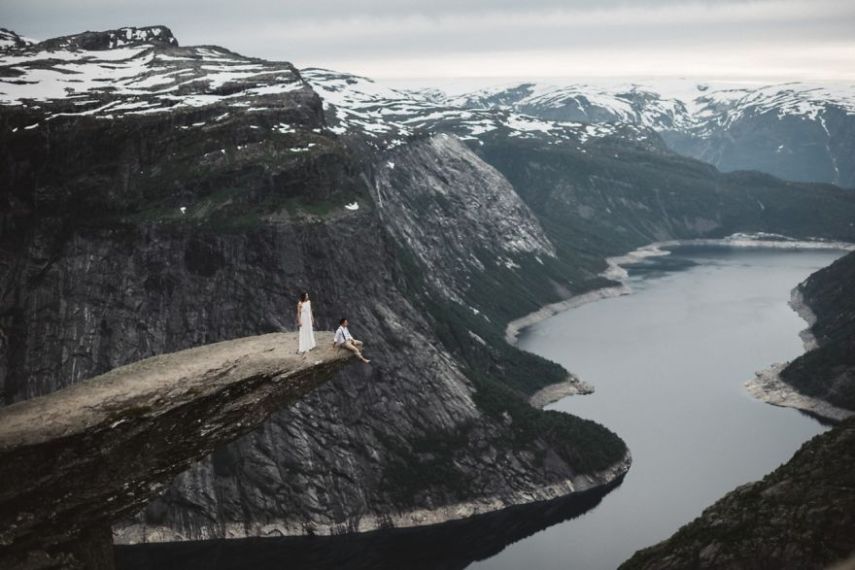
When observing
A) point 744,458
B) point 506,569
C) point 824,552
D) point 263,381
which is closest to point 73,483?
point 263,381

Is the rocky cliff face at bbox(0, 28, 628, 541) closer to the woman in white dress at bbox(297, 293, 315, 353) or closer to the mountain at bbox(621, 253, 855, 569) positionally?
the mountain at bbox(621, 253, 855, 569)

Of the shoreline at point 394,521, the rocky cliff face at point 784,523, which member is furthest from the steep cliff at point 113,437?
the shoreline at point 394,521

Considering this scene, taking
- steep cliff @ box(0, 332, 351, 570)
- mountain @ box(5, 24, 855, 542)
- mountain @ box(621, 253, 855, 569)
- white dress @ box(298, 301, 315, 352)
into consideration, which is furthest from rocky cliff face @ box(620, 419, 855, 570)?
mountain @ box(5, 24, 855, 542)

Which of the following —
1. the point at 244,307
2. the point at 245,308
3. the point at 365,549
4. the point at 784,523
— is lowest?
the point at 365,549

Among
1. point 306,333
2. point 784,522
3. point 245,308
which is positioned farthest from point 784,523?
point 245,308

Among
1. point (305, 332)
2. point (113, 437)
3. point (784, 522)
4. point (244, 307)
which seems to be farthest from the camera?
point (244, 307)

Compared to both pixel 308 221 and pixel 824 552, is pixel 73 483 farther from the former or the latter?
pixel 308 221

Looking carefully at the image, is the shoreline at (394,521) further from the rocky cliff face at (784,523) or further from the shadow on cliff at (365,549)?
the rocky cliff face at (784,523)

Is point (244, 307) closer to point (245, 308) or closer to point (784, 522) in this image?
point (245, 308)
